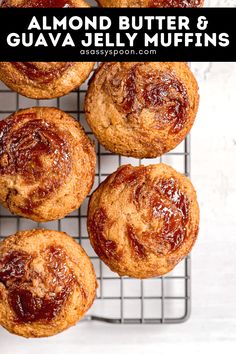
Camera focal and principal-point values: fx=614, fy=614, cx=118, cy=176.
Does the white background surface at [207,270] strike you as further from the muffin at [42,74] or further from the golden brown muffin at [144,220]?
the muffin at [42,74]

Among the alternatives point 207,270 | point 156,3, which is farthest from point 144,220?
point 156,3

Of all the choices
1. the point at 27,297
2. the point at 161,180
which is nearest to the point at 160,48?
the point at 161,180

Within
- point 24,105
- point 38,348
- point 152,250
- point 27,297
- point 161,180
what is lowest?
point 38,348

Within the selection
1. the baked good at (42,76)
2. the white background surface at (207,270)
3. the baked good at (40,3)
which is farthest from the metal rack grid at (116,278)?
the baked good at (40,3)

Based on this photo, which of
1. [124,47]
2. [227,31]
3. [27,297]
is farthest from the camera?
[227,31]

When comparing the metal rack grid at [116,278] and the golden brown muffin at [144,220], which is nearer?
the golden brown muffin at [144,220]

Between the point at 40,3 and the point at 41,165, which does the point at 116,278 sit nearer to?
the point at 41,165

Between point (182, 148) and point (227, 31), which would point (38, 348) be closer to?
point (182, 148)
